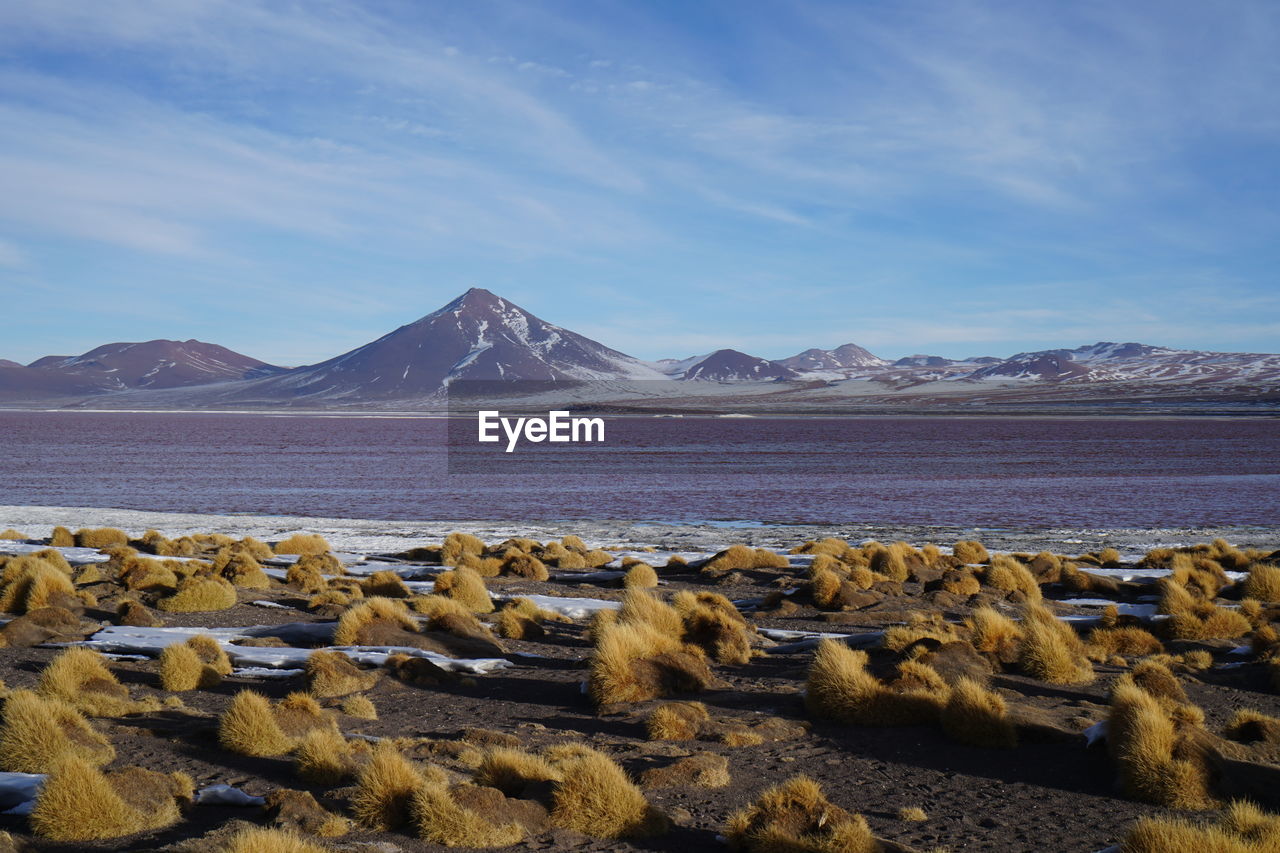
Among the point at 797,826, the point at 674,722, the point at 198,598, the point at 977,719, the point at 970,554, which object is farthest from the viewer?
the point at 970,554

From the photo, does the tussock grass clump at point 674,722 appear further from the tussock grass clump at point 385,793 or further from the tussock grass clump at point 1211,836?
the tussock grass clump at point 1211,836

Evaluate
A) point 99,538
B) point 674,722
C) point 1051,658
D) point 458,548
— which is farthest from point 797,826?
point 99,538

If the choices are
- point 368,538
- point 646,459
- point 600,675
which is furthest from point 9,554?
point 646,459

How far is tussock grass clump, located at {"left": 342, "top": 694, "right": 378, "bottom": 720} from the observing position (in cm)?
875

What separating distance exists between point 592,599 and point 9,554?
1138 cm

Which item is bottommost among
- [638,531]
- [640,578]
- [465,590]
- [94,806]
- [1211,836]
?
[638,531]

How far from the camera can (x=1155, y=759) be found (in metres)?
6.68

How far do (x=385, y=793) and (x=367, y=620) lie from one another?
19.6 ft

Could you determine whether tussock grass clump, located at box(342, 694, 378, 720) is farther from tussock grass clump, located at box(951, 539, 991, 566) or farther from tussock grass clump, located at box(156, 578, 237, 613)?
tussock grass clump, located at box(951, 539, 991, 566)

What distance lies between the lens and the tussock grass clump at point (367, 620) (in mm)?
11578

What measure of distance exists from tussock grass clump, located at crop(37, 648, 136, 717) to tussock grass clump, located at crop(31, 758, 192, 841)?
2388 millimetres

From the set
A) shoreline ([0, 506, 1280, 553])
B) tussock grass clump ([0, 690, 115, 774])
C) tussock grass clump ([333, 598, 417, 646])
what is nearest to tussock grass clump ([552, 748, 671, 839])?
tussock grass clump ([0, 690, 115, 774])

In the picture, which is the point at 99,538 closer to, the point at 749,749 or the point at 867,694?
the point at 749,749

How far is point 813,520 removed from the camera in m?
29.9
